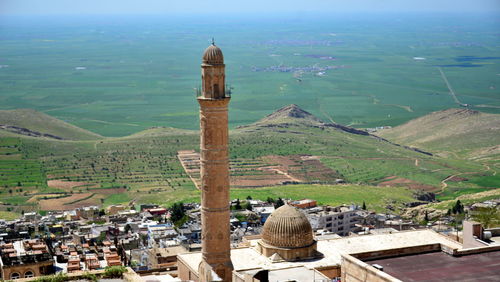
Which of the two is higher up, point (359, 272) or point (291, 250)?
point (359, 272)

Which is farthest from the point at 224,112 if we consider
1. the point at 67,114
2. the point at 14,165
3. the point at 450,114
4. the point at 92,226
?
the point at 67,114

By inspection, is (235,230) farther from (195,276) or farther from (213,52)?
(213,52)

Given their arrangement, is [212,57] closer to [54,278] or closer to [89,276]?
[89,276]

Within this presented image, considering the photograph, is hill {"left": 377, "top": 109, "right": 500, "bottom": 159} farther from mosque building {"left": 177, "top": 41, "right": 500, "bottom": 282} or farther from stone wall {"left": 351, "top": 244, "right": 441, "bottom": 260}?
stone wall {"left": 351, "top": 244, "right": 441, "bottom": 260}

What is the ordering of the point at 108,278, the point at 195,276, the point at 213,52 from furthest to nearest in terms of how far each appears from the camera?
1. the point at 195,276
2. the point at 213,52
3. the point at 108,278

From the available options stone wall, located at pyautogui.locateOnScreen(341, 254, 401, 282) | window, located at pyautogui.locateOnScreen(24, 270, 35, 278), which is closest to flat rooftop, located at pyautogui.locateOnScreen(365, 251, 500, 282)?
stone wall, located at pyautogui.locateOnScreen(341, 254, 401, 282)

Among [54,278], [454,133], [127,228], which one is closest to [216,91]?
[54,278]
